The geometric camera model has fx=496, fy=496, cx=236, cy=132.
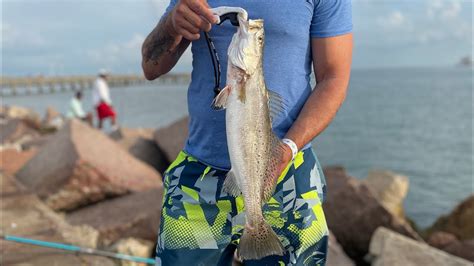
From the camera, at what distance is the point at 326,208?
7020mm

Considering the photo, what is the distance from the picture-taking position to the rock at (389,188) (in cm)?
1105

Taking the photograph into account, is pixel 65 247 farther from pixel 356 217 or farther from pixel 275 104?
pixel 356 217

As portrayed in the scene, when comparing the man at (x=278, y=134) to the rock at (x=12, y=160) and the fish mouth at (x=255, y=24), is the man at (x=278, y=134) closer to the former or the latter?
the fish mouth at (x=255, y=24)

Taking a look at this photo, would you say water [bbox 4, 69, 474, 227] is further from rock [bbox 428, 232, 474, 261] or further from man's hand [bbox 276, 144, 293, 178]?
man's hand [bbox 276, 144, 293, 178]

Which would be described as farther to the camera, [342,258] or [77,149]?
[77,149]

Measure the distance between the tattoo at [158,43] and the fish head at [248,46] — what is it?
1.35 ft

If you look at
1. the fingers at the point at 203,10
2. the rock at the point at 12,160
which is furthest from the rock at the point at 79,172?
the fingers at the point at 203,10

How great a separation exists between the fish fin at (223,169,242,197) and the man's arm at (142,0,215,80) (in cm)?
61

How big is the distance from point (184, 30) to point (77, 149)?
5.08 m

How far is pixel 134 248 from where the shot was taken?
539 cm

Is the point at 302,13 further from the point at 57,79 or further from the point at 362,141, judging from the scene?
the point at 57,79

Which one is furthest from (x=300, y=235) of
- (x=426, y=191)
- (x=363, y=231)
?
(x=426, y=191)

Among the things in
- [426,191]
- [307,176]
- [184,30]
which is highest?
[184,30]

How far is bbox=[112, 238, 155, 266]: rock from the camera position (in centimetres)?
529
